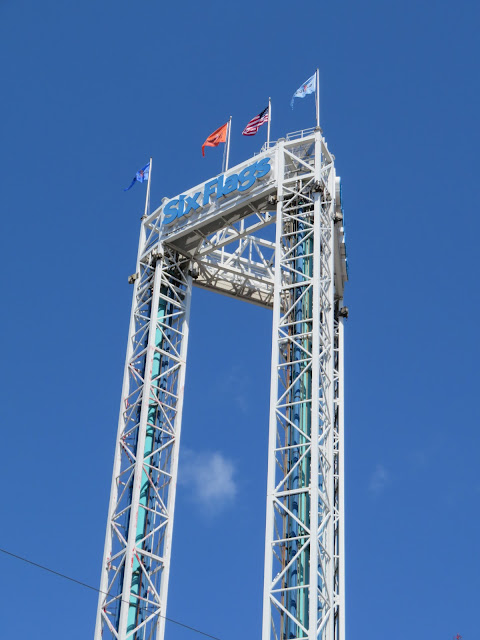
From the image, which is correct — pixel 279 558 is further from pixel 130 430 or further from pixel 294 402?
pixel 130 430

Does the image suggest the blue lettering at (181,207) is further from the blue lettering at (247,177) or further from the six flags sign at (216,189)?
the blue lettering at (247,177)

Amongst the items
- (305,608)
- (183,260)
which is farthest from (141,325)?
(305,608)

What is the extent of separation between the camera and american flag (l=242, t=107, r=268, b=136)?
57.6 metres

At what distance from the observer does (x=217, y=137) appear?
59.6 metres

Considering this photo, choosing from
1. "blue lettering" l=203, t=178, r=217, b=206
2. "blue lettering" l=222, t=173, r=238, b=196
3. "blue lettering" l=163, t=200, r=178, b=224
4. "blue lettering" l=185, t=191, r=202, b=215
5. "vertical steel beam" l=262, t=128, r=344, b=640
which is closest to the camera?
"vertical steel beam" l=262, t=128, r=344, b=640

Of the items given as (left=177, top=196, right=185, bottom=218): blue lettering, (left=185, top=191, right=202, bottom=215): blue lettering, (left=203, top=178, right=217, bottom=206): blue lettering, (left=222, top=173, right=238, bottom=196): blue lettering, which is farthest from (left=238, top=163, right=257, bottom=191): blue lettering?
(left=177, top=196, right=185, bottom=218): blue lettering

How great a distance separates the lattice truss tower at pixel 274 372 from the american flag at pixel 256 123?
2.93 metres

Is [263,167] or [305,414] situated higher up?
[263,167]

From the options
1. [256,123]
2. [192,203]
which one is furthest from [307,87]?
[192,203]

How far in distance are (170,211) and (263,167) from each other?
542 centimetres

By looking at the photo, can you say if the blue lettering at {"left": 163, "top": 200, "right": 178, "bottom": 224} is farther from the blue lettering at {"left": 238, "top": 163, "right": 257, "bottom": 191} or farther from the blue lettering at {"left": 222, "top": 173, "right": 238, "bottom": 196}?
the blue lettering at {"left": 238, "top": 163, "right": 257, "bottom": 191}

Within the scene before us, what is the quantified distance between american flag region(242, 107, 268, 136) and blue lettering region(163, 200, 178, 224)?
4478 millimetres

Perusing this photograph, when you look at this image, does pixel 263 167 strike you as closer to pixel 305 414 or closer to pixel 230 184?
pixel 230 184

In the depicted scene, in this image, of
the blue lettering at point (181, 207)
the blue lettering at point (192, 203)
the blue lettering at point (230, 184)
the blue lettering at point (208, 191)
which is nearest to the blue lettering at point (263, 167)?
the blue lettering at point (230, 184)
